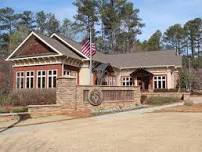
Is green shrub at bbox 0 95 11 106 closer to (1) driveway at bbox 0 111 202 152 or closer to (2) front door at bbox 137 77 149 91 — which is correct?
(1) driveway at bbox 0 111 202 152

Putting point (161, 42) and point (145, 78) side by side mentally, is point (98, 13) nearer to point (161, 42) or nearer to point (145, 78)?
point (161, 42)

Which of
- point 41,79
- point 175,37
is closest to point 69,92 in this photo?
point 41,79

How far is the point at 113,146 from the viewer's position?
10766mm

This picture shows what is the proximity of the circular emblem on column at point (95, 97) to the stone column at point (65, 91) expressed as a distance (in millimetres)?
1951

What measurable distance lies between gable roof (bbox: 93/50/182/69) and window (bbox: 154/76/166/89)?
1.67 m

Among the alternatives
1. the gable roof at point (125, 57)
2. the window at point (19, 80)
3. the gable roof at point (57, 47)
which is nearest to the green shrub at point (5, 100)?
the gable roof at point (57, 47)

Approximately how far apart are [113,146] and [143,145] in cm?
90

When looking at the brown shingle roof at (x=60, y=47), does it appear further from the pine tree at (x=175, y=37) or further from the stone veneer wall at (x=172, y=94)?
the pine tree at (x=175, y=37)

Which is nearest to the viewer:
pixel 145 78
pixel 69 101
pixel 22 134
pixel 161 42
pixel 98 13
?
pixel 22 134

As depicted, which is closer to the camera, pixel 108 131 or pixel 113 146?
pixel 113 146

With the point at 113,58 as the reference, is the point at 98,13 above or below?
above

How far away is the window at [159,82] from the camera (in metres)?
46.8

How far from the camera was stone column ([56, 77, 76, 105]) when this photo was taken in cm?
2267

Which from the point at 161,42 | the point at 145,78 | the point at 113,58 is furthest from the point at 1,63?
the point at 161,42
